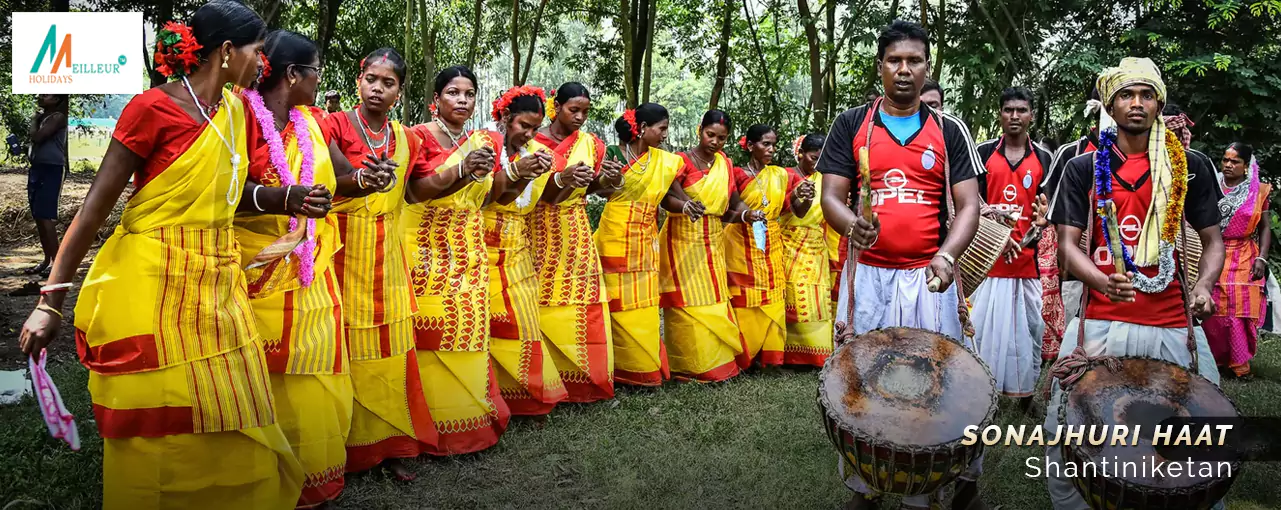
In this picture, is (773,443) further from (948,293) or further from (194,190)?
(194,190)

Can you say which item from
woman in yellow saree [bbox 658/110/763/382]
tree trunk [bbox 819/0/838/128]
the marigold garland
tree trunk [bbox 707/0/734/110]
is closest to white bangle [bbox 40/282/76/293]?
the marigold garland

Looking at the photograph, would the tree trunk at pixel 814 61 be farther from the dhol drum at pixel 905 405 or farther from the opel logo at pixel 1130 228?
the dhol drum at pixel 905 405

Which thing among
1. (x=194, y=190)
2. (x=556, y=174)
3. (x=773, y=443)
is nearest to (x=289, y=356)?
(x=194, y=190)

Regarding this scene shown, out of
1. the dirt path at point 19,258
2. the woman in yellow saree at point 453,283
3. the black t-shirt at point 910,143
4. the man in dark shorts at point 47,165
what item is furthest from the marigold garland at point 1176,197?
the man in dark shorts at point 47,165

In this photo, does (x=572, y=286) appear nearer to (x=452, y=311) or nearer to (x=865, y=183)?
(x=452, y=311)

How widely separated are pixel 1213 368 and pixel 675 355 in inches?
152

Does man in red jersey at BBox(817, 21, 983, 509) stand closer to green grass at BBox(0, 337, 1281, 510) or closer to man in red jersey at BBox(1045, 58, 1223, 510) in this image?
man in red jersey at BBox(1045, 58, 1223, 510)

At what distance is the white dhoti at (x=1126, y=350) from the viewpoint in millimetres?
3646

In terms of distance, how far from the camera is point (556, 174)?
5539 millimetres

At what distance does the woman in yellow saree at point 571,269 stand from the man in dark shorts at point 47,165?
5.92 meters

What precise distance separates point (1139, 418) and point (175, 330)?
3430 mm

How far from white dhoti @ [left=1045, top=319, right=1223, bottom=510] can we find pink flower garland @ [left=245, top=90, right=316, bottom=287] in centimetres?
312

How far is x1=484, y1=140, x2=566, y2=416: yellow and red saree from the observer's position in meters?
5.39

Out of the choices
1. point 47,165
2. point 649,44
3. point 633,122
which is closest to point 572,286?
point 633,122
